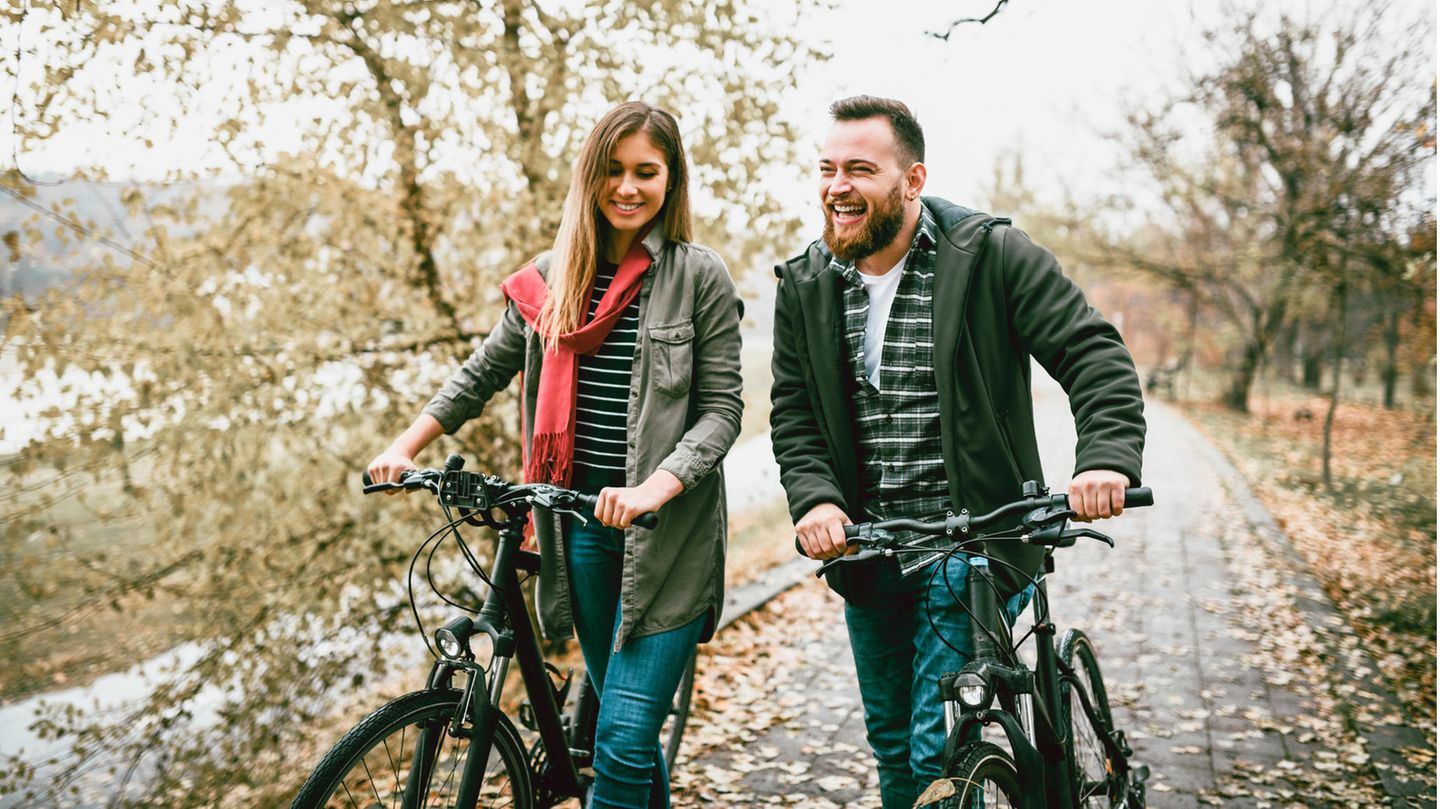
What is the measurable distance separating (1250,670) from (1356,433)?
13.7 meters

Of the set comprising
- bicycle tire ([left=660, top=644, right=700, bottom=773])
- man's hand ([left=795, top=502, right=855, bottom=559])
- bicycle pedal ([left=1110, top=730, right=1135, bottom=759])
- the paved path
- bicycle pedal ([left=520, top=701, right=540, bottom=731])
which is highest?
man's hand ([left=795, top=502, right=855, bottom=559])

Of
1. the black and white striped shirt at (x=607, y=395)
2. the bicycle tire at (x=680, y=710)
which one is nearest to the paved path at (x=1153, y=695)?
the bicycle tire at (x=680, y=710)

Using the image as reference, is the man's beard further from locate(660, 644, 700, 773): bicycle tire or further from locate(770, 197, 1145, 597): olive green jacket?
locate(660, 644, 700, 773): bicycle tire

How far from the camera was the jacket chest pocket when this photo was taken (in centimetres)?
254

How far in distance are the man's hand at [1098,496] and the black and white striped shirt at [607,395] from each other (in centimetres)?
113

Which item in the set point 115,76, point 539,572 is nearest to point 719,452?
point 539,572

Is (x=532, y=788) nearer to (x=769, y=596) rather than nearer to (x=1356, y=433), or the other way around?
(x=769, y=596)

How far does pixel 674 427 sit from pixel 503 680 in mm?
732

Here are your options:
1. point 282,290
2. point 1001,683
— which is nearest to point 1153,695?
point 1001,683

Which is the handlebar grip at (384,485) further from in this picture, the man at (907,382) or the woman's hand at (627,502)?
the man at (907,382)

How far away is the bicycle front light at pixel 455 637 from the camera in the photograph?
2.21 m

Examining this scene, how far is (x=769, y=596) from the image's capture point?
697cm

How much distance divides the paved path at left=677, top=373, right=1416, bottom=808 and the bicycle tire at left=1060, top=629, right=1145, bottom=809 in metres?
1.05

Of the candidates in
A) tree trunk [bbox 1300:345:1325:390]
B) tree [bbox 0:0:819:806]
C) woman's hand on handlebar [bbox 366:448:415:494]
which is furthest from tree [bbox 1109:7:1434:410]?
woman's hand on handlebar [bbox 366:448:415:494]
